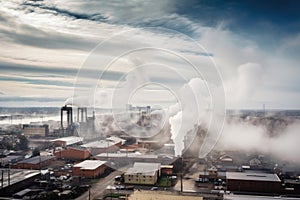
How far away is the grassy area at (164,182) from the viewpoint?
4.56 m

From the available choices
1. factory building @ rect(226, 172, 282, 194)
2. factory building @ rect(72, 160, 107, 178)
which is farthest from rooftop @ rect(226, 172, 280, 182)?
factory building @ rect(72, 160, 107, 178)

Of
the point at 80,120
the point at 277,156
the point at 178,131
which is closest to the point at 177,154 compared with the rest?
the point at 178,131

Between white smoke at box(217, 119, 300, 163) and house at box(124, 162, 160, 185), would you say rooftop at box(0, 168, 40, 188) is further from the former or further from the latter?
white smoke at box(217, 119, 300, 163)

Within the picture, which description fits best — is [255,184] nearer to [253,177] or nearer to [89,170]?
[253,177]

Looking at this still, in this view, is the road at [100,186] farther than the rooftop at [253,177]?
No

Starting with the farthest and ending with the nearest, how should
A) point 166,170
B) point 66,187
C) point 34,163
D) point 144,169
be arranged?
1. point 34,163
2. point 166,170
3. point 144,169
4. point 66,187

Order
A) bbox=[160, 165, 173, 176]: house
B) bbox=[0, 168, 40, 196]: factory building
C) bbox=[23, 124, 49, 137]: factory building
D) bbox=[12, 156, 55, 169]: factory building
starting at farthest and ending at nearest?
bbox=[23, 124, 49, 137]: factory building < bbox=[12, 156, 55, 169]: factory building < bbox=[160, 165, 173, 176]: house < bbox=[0, 168, 40, 196]: factory building

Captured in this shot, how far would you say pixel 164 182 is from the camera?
4738 mm

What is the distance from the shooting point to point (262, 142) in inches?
291

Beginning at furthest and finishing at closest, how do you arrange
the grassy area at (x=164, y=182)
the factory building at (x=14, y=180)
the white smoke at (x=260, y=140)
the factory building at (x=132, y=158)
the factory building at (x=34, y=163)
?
the white smoke at (x=260, y=140)
the factory building at (x=132, y=158)
the factory building at (x=34, y=163)
the grassy area at (x=164, y=182)
the factory building at (x=14, y=180)

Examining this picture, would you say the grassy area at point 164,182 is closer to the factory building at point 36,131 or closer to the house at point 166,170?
the house at point 166,170

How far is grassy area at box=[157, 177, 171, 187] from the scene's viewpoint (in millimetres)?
4562

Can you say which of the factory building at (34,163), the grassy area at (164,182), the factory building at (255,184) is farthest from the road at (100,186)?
the factory building at (255,184)

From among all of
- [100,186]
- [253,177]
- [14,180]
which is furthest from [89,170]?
[253,177]
